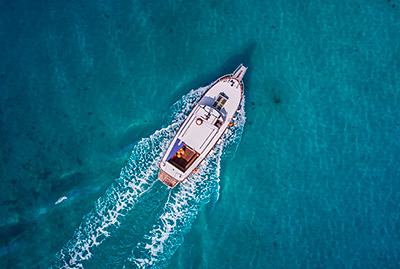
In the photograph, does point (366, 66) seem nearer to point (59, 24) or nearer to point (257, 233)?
point (257, 233)

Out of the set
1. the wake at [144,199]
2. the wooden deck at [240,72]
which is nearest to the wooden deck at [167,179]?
the wake at [144,199]

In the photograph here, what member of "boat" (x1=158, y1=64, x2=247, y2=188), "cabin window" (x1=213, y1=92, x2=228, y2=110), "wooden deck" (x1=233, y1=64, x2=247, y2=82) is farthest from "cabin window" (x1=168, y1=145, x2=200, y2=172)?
"wooden deck" (x1=233, y1=64, x2=247, y2=82)

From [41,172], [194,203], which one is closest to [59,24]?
[41,172]

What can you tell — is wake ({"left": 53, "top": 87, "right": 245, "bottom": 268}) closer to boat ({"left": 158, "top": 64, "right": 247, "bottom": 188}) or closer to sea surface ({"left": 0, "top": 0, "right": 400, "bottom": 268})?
sea surface ({"left": 0, "top": 0, "right": 400, "bottom": 268})

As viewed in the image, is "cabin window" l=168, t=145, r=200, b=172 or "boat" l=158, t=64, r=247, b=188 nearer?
"boat" l=158, t=64, r=247, b=188

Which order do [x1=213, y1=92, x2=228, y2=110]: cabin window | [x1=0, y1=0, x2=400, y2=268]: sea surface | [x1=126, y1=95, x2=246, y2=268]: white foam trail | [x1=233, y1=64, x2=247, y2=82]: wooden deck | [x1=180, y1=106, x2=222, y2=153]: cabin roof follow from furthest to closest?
[x1=233, y1=64, x2=247, y2=82]: wooden deck
[x1=0, y1=0, x2=400, y2=268]: sea surface
[x1=126, y1=95, x2=246, y2=268]: white foam trail
[x1=213, y1=92, x2=228, y2=110]: cabin window
[x1=180, y1=106, x2=222, y2=153]: cabin roof

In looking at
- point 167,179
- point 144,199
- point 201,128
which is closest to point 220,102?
point 201,128
